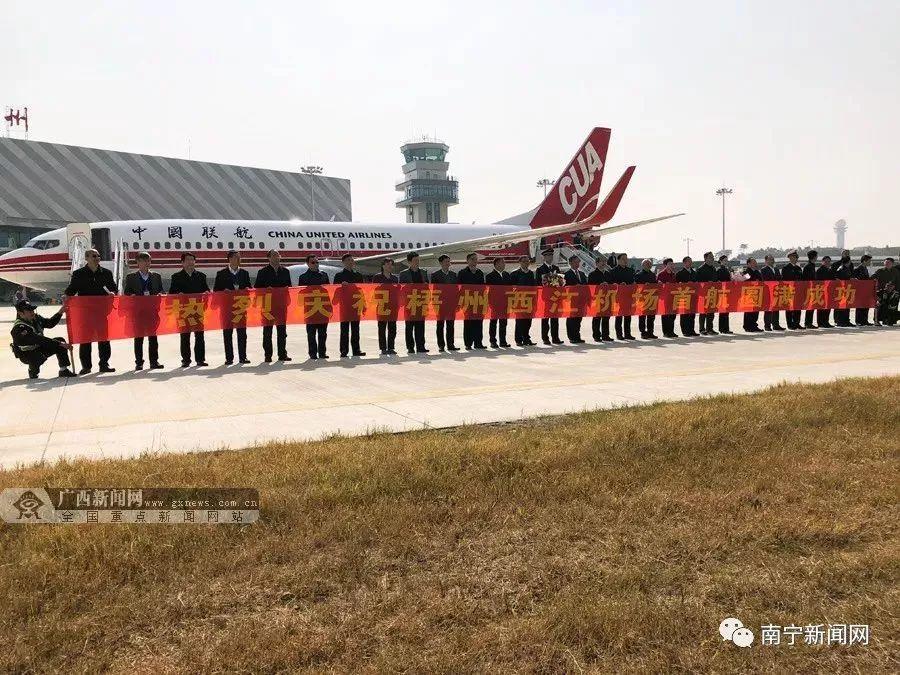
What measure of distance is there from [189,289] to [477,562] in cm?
1038

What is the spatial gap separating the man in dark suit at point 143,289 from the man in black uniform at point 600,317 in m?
9.23

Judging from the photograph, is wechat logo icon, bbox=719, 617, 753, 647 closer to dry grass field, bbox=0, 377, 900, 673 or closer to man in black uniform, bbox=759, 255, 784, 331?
dry grass field, bbox=0, 377, 900, 673

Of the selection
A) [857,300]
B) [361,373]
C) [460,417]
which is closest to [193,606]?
[460,417]

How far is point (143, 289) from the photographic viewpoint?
12.2m

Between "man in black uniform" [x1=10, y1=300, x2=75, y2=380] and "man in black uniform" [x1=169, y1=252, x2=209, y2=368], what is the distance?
75.5 inches

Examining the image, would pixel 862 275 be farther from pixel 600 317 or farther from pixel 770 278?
pixel 600 317

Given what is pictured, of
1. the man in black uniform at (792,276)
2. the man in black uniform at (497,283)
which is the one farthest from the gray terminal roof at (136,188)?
the man in black uniform at (792,276)

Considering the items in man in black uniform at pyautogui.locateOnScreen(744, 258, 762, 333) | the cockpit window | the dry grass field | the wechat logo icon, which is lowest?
the wechat logo icon

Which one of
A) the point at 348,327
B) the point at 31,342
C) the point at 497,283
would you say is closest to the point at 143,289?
the point at 31,342

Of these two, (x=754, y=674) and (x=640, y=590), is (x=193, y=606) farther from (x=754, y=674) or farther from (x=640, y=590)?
(x=754, y=674)

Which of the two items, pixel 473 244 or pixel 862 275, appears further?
pixel 473 244

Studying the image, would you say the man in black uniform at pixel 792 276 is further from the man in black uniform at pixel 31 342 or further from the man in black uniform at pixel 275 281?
the man in black uniform at pixel 31 342

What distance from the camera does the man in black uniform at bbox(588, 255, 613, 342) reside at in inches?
599

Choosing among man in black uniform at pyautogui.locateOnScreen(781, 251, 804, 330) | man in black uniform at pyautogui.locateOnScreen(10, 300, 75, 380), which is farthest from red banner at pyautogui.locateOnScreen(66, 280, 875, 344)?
man in black uniform at pyautogui.locateOnScreen(10, 300, 75, 380)
